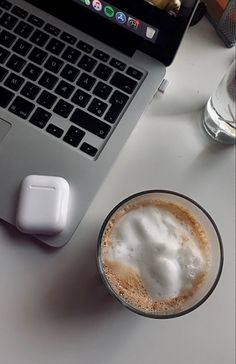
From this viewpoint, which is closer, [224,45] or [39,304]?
[39,304]

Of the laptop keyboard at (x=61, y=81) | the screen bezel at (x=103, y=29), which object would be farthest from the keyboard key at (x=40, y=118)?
the screen bezel at (x=103, y=29)

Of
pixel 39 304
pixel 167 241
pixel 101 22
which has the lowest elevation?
pixel 39 304

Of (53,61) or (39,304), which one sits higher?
(53,61)

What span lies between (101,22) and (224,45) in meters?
0.16

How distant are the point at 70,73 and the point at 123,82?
0.05m

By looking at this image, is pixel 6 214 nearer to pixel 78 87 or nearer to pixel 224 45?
pixel 78 87

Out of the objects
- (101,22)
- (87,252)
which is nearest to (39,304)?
(87,252)

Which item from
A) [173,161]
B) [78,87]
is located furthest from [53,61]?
[173,161]

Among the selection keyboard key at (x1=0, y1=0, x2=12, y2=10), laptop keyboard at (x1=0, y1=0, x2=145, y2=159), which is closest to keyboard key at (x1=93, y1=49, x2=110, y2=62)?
laptop keyboard at (x1=0, y1=0, x2=145, y2=159)

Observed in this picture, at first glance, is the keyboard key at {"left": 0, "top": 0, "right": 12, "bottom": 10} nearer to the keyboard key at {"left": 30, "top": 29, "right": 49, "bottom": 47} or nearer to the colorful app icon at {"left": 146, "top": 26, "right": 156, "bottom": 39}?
the keyboard key at {"left": 30, "top": 29, "right": 49, "bottom": 47}

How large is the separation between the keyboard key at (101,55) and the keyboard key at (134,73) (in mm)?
26

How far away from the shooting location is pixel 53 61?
0.56 m

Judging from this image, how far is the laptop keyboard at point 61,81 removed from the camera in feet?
1.76

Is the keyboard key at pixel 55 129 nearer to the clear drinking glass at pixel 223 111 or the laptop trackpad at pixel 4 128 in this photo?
the laptop trackpad at pixel 4 128
